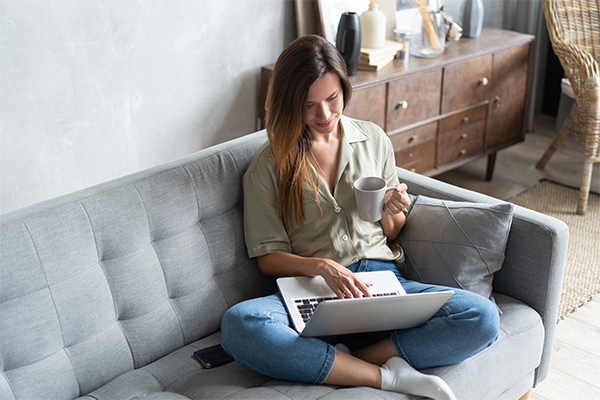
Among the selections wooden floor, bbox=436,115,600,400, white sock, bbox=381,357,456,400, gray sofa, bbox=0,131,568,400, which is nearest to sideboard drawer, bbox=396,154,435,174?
wooden floor, bbox=436,115,600,400

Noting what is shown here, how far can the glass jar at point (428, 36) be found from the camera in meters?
2.94

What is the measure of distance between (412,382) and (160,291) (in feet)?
2.17

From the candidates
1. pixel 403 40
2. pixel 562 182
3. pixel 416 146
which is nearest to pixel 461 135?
pixel 416 146

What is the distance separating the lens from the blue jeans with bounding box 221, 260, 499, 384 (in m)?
1.39

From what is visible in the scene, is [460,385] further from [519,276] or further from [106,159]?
[106,159]

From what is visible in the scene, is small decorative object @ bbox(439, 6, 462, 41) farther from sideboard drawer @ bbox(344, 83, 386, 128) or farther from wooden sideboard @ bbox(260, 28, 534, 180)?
sideboard drawer @ bbox(344, 83, 386, 128)

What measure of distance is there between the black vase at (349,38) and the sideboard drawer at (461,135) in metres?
0.65

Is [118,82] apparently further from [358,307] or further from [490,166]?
[490,166]

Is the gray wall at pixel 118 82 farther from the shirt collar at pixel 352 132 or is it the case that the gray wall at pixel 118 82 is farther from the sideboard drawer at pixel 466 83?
the shirt collar at pixel 352 132

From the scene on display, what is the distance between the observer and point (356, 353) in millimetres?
1512

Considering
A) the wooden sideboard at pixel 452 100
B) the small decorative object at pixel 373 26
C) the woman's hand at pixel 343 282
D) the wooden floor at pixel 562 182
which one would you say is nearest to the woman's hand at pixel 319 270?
the woman's hand at pixel 343 282

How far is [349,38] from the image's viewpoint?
259 centimetres

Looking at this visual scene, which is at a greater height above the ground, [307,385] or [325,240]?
[325,240]

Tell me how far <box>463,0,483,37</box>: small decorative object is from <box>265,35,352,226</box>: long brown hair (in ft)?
6.07
